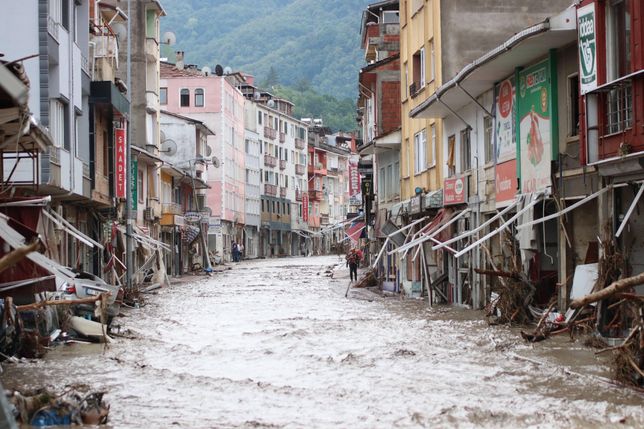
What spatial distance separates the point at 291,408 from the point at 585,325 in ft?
23.3

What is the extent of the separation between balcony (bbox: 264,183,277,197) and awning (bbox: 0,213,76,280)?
100 metres

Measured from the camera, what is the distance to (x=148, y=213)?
185 ft

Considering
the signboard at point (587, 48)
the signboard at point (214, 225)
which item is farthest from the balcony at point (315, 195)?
the signboard at point (587, 48)

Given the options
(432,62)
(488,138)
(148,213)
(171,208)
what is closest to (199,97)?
(171,208)

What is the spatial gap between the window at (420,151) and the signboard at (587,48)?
1837 centimetres

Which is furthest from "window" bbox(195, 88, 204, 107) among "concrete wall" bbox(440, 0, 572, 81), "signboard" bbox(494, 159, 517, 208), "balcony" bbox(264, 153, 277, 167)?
"signboard" bbox(494, 159, 517, 208)

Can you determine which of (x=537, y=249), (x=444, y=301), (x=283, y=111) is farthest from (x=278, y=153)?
(x=537, y=249)

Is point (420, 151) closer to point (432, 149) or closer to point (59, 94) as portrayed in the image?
→ point (432, 149)

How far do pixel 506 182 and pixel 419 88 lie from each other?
42.3ft

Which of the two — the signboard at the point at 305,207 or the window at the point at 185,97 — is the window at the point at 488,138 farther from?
the signboard at the point at 305,207

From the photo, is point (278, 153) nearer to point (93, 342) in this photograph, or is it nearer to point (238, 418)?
point (93, 342)

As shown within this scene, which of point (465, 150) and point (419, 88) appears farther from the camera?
point (419, 88)

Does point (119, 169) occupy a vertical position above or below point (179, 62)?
below

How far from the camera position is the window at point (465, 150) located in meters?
32.4
